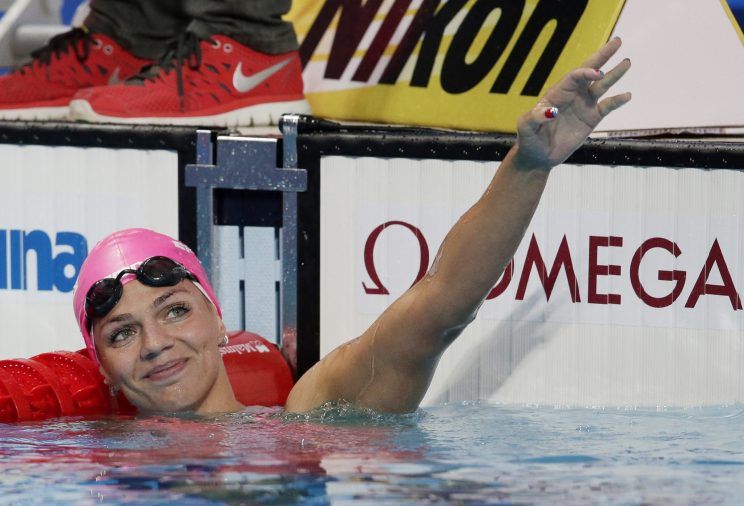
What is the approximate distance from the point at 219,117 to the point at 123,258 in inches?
31.1

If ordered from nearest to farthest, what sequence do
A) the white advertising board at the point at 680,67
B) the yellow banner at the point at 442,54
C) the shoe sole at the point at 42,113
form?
1. the white advertising board at the point at 680,67
2. the yellow banner at the point at 442,54
3. the shoe sole at the point at 42,113

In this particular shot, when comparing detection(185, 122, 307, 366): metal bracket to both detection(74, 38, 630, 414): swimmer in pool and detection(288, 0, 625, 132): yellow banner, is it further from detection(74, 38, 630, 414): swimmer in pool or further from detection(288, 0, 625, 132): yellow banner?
detection(288, 0, 625, 132): yellow banner

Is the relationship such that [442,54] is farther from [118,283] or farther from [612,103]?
[612,103]

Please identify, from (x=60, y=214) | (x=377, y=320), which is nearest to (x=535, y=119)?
(x=377, y=320)

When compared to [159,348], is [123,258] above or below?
above

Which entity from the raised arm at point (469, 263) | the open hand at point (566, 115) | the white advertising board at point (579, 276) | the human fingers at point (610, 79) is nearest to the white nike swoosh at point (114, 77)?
the white advertising board at point (579, 276)

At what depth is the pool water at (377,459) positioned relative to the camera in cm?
258

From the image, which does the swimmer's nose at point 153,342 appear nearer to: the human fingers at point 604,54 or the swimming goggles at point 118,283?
the swimming goggles at point 118,283

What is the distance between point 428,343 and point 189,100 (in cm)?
143

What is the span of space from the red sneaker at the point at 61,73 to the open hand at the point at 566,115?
7.09 ft

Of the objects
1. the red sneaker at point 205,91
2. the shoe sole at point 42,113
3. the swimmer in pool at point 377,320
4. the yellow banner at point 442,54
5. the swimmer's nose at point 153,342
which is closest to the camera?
the swimmer in pool at point 377,320

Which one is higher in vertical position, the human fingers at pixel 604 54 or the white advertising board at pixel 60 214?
the human fingers at pixel 604 54

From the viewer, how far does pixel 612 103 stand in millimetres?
2445

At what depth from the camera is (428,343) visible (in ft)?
9.06
